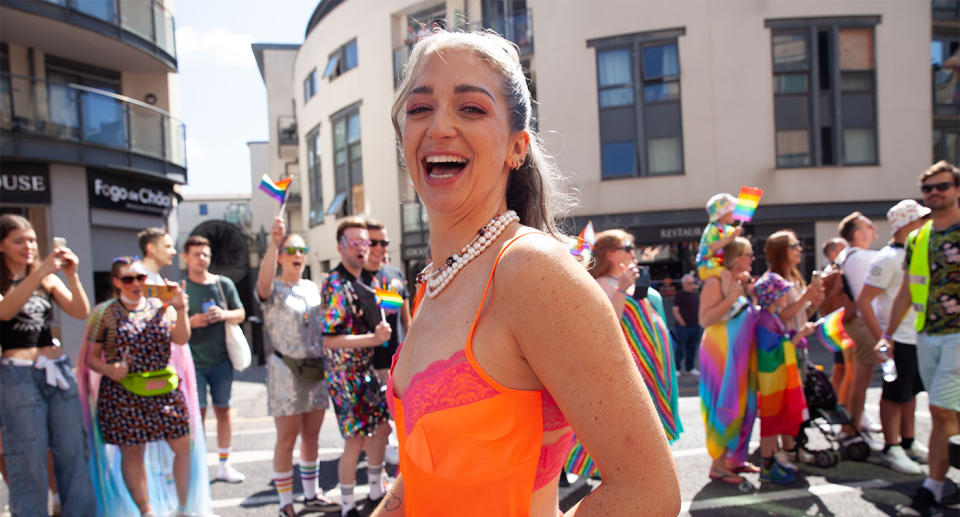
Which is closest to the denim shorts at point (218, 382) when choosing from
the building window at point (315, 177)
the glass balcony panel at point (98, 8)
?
the glass balcony panel at point (98, 8)

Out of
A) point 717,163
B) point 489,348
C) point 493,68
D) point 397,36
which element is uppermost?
point 397,36

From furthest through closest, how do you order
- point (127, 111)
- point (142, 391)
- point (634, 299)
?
point (127, 111), point (634, 299), point (142, 391)

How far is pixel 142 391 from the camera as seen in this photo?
4.07 metres

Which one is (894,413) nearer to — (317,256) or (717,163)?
(717,163)

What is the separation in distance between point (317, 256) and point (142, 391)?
2140cm

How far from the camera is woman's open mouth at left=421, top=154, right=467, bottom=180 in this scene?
123 centimetres

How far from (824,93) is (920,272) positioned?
14.4m

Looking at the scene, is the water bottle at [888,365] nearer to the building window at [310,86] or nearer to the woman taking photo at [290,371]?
the woman taking photo at [290,371]

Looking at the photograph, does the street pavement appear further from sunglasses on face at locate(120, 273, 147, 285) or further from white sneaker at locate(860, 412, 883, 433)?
sunglasses on face at locate(120, 273, 147, 285)

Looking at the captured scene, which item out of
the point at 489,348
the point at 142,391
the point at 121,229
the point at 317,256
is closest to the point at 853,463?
the point at 489,348

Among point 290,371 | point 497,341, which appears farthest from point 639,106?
point 497,341

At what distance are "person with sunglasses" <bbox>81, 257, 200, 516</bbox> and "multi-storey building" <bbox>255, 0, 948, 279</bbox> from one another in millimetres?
12157

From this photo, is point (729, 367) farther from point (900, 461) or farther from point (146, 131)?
point (146, 131)

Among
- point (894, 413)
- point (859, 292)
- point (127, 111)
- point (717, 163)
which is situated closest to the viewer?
point (894, 413)
